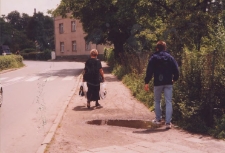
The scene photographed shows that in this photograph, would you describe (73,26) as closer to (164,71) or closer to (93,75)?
(93,75)

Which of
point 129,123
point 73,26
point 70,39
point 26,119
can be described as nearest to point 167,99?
point 129,123

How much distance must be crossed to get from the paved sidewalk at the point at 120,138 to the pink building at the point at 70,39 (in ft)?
165

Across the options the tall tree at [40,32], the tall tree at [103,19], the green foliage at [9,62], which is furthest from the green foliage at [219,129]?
the tall tree at [40,32]

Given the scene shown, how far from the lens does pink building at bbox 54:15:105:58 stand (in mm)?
60481

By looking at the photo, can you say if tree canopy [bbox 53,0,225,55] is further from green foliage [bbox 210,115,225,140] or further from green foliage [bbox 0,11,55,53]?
green foliage [bbox 0,11,55,53]

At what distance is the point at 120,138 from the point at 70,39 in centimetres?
5808

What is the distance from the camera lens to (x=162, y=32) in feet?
48.6

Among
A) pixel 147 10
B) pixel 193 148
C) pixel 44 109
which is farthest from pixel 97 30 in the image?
pixel 193 148

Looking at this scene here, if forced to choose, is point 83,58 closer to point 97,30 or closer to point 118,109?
point 97,30

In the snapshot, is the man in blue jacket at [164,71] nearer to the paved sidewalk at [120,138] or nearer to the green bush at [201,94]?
the green bush at [201,94]

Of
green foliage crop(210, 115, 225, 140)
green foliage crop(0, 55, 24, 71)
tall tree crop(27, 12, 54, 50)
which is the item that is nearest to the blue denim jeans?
green foliage crop(210, 115, 225, 140)

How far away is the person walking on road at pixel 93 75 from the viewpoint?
1036cm

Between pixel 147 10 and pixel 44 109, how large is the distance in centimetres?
1048

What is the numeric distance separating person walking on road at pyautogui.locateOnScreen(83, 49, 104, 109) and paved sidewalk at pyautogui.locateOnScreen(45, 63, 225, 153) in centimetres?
106
